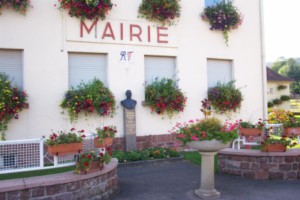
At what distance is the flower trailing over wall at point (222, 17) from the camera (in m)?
9.91

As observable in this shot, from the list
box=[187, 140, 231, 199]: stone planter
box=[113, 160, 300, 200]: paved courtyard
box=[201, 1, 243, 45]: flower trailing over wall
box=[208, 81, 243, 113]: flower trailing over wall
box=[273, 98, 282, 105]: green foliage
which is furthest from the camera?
box=[273, 98, 282, 105]: green foliage

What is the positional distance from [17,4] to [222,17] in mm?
5917

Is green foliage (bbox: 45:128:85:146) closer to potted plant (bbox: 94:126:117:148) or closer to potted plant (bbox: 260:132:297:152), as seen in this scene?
potted plant (bbox: 94:126:117:148)

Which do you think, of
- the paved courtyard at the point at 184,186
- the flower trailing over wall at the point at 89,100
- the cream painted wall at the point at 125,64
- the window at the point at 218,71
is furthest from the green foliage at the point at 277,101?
the paved courtyard at the point at 184,186

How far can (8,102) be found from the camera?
722cm

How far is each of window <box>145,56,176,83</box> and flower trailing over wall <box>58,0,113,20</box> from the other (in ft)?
6.25

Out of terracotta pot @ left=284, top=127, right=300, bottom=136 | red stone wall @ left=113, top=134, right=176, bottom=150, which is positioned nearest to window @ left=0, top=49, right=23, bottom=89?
red stone wall @ left=113, top=134, right=176, bottom=150

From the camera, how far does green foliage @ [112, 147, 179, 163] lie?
25.6ft

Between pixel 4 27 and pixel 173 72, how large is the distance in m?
4.75

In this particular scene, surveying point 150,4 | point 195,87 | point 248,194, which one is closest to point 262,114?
point 195,87

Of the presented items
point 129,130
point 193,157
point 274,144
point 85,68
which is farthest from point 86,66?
point 274,144

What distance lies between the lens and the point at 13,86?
7699 mm

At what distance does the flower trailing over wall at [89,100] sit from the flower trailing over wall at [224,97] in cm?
327

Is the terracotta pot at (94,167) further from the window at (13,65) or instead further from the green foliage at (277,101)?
the green foliage at (277,101)
